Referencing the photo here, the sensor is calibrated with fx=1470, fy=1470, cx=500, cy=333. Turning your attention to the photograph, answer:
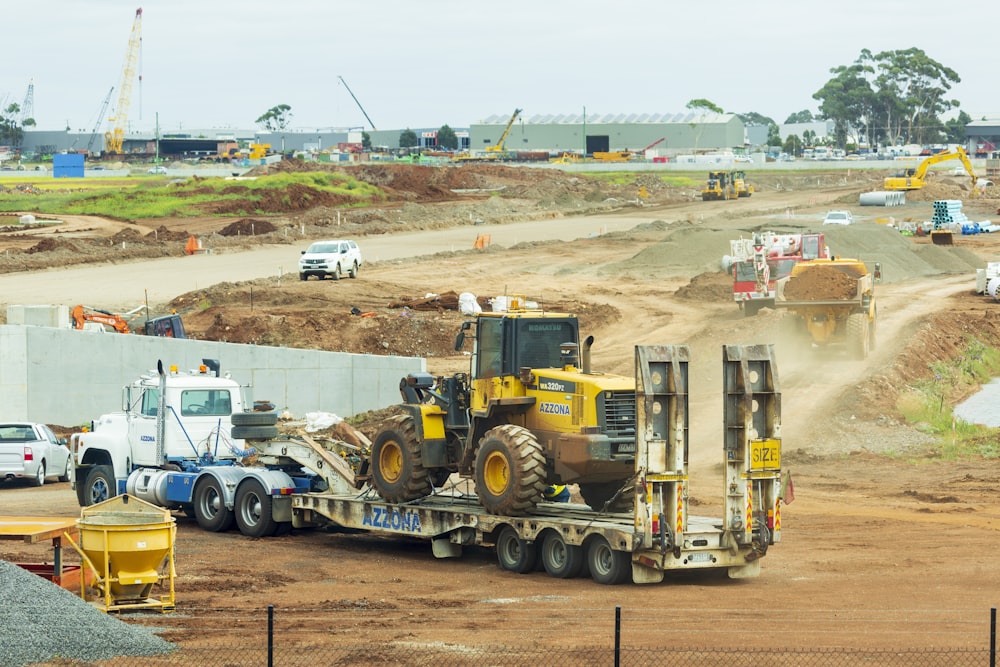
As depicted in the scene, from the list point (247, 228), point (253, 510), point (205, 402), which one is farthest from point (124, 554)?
point (247, 228)

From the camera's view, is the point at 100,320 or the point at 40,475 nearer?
the point at 40,475

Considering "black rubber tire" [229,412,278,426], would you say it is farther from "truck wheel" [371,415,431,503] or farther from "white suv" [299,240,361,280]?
"white suv" [299,240,361,280]

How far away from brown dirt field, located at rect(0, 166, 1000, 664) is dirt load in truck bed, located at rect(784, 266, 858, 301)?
5.20 feet

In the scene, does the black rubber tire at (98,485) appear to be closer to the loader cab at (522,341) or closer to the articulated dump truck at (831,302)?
the loader cab at (522,341)

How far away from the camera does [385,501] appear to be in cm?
2111

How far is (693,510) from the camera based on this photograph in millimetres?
24547

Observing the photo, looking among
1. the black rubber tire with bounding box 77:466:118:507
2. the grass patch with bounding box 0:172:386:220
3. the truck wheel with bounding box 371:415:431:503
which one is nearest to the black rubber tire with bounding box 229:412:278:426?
the black rubber tire with bounding box 77:466:118:507

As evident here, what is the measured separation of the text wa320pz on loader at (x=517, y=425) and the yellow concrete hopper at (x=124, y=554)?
14.7 ft

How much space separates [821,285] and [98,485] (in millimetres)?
19978

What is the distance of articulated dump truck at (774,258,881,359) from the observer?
122 feet

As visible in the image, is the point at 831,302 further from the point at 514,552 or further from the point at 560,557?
the point at 560,557

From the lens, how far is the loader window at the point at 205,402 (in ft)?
79.9

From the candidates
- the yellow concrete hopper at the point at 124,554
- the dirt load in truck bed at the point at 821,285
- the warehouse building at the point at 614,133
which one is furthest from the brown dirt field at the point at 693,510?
the warehouse building at the point at 614,133

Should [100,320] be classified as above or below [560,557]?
above
